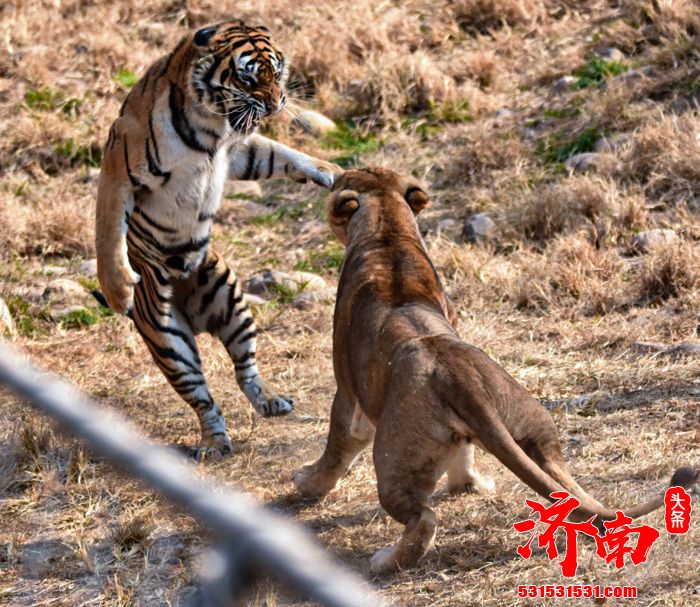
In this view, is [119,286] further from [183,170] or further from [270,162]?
[270,162]

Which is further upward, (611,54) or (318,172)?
(318,172)

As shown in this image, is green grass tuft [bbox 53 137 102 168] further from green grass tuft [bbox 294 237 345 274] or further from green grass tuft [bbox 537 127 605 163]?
green grass tuft [bbox 537 127 605 163]

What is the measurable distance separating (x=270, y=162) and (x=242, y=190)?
11.5ft

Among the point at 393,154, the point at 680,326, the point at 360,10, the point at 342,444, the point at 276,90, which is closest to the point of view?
the point at 342,444

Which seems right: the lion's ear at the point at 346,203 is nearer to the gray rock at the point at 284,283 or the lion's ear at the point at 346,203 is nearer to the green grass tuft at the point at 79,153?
the gray rock at the point at 284,283

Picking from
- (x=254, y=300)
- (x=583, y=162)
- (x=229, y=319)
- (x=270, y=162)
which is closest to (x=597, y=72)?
(x=583, y=162)

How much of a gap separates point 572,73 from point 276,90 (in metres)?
4.98

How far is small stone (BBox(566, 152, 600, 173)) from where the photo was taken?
27.8ft

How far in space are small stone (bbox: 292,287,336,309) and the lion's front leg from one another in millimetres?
1707

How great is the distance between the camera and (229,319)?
6.14 meters

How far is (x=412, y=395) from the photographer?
13.3 ft

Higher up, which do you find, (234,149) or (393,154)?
(234,149)

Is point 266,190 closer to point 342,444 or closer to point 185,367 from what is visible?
point 185,367

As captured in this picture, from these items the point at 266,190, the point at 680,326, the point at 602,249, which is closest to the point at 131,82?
the point at 266,190
